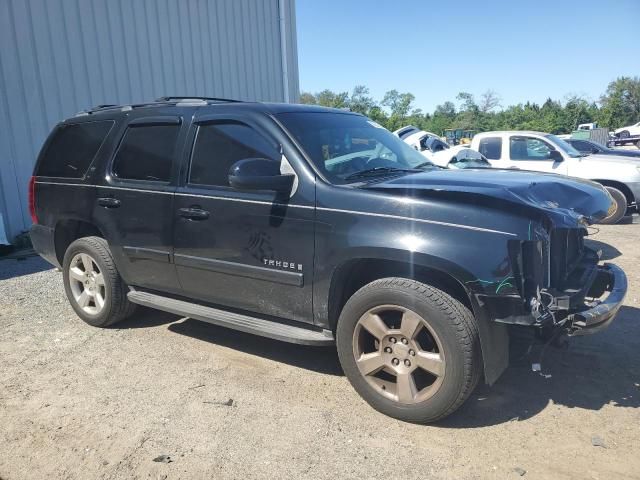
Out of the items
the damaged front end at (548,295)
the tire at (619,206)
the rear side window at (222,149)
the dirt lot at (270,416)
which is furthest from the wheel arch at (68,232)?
the tire at (619,206)

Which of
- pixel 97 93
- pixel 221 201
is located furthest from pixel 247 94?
pixel 221 201

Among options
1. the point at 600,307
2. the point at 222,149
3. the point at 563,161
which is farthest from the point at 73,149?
the point at 563,161

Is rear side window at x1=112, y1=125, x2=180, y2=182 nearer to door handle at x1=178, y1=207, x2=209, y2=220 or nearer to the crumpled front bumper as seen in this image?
door handle at x1=178, y1=207, x2=209, y2=220

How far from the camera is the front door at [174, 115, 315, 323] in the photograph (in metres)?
3.36

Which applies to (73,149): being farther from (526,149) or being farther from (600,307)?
(526,149)

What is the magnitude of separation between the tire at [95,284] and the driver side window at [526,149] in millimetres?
8567

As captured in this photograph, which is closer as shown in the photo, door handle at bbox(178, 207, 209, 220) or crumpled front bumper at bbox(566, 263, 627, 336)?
crumpled front bumper at bbox(566, 263, 627, 336)

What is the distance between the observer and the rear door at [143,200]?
13.2 feet

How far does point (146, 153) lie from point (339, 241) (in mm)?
2015

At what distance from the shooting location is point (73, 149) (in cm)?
481

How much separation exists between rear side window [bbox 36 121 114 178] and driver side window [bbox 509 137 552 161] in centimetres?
845

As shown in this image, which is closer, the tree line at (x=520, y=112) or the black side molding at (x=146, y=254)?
the black side molding at (x=146, y=254)

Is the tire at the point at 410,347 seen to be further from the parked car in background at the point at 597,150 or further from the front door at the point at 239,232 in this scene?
the parked car in background at the point at 597,150

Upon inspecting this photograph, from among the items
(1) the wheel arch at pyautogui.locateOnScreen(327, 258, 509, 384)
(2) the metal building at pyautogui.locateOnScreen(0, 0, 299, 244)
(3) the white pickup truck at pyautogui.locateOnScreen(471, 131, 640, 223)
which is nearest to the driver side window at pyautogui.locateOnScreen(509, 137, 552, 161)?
(3) the white pickup truck at pyautogui.locateOnScreen(471, 131, 640, 223)
